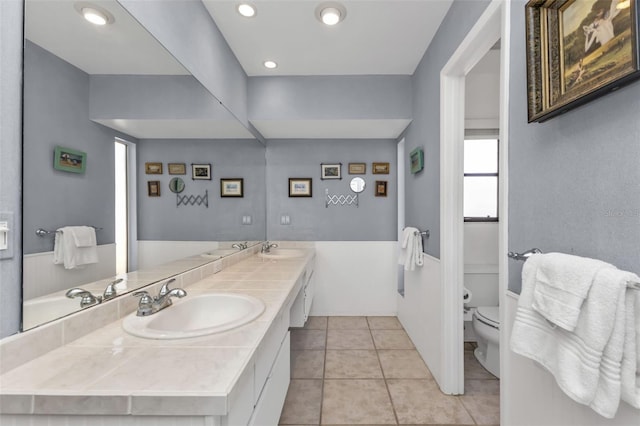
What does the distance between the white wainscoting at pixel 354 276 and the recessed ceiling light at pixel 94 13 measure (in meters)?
2.53

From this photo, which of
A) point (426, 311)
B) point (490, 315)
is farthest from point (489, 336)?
point (426, 311)

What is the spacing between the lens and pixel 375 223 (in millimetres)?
3148

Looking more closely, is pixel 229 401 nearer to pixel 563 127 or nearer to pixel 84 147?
pixel 84 147

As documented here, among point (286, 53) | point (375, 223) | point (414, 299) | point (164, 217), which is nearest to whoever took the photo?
point (164, 217)

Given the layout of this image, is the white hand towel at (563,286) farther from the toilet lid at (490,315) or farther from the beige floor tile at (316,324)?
the beige floor tile at (316,324)

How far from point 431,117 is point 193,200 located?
1.80 meters

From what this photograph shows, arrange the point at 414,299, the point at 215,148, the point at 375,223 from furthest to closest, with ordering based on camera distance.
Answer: the point at 375,223
the point at 414,299
the point at 215,148

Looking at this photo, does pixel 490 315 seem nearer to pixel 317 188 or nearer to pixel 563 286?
pixel 563 286

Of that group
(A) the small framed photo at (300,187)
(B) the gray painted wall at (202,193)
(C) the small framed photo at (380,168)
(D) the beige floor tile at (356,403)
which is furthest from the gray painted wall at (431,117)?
(B) the gray painted wall at (202,193)

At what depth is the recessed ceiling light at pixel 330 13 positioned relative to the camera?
1.66 meters

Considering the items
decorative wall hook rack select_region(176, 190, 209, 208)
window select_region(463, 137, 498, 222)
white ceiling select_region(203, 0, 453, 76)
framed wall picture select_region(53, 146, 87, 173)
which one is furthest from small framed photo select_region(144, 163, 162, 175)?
window select_region(463, 137, 498, 222)

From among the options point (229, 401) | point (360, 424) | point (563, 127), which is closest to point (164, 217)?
point (229, 401)

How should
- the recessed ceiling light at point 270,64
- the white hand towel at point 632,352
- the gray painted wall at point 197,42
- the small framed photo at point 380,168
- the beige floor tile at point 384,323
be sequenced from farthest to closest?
the small framed photo at point 380,168 → the beige floor tile at point 384,323 → the recessed ceiling light at point 270,64 → the gray painted wall at point 197,42 → the white hand towel at point 632,352

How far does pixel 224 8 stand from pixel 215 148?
0.87m
